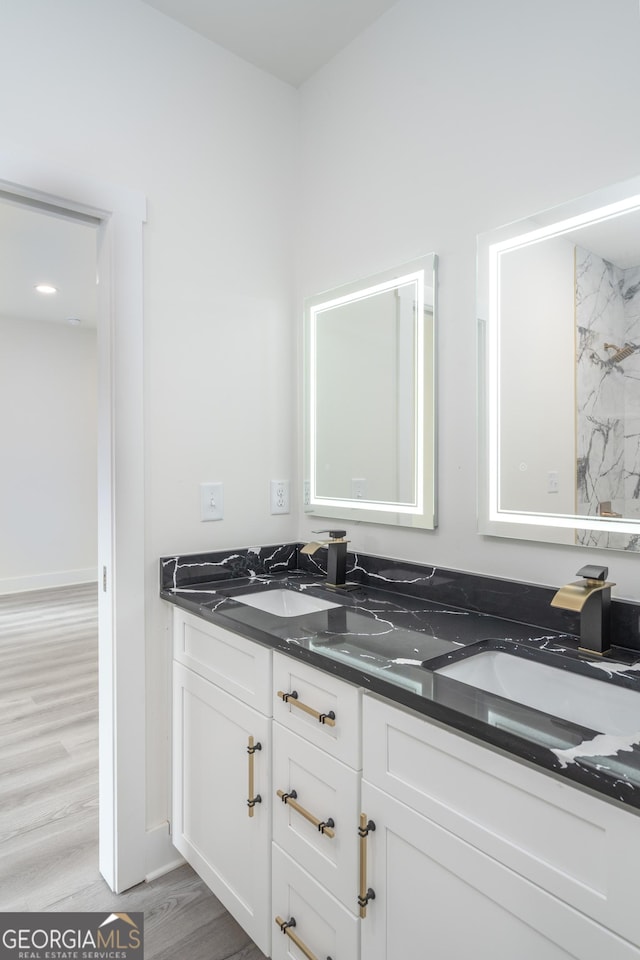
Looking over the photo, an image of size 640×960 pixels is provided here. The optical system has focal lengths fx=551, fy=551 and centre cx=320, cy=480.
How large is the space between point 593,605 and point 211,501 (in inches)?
46.7

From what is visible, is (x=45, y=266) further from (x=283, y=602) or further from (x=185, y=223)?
(x=283, y=602)

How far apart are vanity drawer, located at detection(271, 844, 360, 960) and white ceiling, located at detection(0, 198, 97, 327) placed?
2573 mm

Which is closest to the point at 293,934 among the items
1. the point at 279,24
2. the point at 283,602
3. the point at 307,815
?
the point at 307,815

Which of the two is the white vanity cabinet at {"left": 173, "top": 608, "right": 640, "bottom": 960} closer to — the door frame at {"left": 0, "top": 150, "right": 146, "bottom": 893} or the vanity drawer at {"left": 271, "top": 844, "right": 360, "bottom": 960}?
the vanity drawer at {"left": 271, "top": 844, "right": 360, "bottom": 960}

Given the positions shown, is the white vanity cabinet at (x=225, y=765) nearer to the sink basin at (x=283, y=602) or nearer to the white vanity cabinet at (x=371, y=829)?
the white vanity cabinet at (x=371, y=829)

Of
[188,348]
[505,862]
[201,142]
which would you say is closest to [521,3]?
[201,142]

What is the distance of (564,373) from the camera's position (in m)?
1.27

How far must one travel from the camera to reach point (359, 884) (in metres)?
1.04

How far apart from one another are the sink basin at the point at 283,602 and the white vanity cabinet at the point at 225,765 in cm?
21

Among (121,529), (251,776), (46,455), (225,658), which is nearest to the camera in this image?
(251,776)

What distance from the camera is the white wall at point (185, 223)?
1.53 meters

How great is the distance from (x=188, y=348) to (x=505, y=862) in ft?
5.13

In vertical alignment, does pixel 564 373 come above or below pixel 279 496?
above

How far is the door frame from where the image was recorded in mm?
1622
